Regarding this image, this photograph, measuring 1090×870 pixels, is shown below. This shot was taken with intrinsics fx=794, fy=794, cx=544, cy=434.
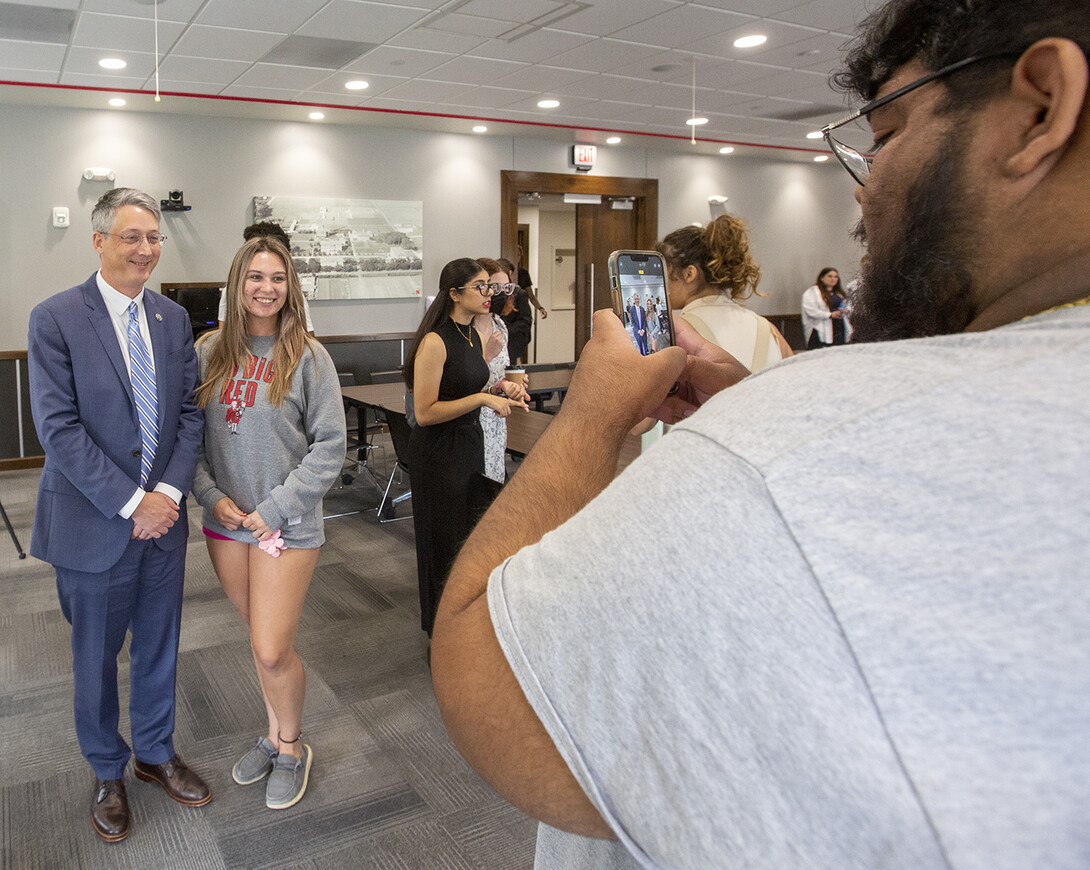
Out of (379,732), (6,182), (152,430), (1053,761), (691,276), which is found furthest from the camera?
(6,182)

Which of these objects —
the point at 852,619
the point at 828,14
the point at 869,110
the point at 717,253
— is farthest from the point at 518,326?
the point at 852,619

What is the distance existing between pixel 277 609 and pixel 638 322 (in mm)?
1767

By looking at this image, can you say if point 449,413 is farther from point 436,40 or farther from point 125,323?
point 436,40

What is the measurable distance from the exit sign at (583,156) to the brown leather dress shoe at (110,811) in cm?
867

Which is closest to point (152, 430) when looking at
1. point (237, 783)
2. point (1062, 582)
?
point (237, 783)

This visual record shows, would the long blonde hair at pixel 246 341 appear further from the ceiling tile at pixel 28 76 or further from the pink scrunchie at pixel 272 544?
the ceiling tile at pixel 28 76

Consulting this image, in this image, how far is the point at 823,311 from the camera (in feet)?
35.8

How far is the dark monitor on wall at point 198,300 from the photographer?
7.38 meters

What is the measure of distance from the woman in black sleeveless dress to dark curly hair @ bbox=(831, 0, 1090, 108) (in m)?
2.75

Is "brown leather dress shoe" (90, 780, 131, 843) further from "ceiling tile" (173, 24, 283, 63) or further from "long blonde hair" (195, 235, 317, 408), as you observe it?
"ceiling tile" (173, 24, 283, 63)

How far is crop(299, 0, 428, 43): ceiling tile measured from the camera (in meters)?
4.80

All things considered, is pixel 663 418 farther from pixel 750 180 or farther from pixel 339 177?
pixel 750 180

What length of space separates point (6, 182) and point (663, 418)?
26.8ft

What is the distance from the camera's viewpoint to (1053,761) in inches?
12.4
